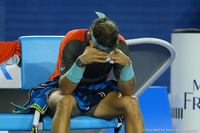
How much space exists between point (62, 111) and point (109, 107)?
35 cm

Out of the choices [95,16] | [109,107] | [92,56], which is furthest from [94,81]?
[95,16]

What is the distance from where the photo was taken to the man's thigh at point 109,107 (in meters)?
2.61

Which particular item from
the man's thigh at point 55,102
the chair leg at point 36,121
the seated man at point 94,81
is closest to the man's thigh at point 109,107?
the seated man at point 94,81

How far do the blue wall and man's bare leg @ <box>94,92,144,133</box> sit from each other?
3.24 m

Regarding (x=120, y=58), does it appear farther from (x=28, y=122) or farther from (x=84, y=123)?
(x=28, y=122)

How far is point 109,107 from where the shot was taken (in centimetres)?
265

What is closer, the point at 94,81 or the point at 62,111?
the point at 62,111

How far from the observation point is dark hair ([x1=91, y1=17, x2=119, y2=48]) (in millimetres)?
2418

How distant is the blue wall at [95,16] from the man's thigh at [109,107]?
3.22 m

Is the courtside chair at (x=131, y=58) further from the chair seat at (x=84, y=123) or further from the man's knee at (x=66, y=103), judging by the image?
the man's knee at (x=66, y=103)

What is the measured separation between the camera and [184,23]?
5.86 metres

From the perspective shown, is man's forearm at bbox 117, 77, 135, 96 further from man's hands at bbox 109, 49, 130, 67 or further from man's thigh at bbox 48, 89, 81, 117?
man's thigh at bbox 48, 89, 81, 117

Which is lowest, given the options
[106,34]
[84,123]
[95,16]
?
[84,123]

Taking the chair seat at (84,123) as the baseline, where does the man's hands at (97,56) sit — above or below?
above
